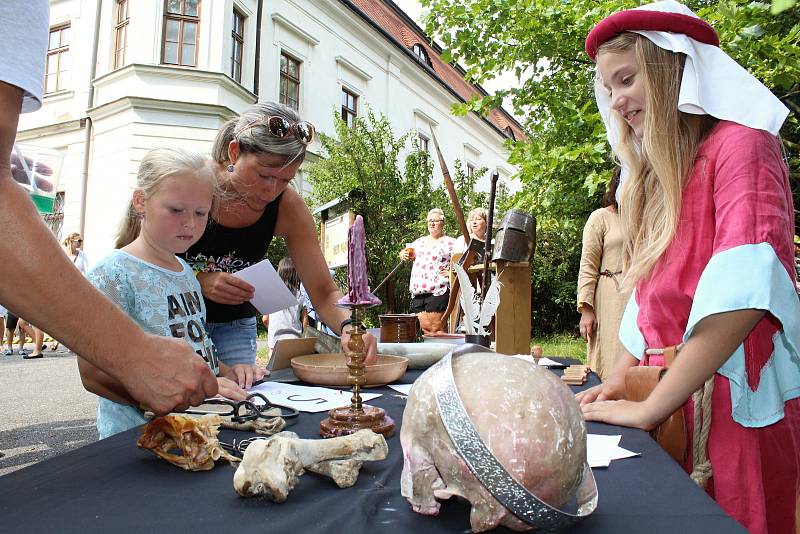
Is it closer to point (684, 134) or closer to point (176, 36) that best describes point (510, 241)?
point (684, 134)

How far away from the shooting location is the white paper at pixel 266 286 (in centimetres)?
215

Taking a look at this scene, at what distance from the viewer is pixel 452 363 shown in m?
0.82

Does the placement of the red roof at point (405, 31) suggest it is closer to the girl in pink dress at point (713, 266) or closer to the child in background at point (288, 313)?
the child in background at point (288, 313)

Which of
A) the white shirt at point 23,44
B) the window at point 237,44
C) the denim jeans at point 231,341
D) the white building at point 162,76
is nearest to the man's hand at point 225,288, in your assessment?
the denim jeans at point 231,341

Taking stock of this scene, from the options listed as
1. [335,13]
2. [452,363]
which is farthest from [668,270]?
[335,13]

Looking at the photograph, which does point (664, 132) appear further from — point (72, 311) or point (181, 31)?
point (181, 31)

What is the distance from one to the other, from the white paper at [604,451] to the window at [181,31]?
1338 cm

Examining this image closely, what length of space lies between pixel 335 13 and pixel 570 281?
36.2ft

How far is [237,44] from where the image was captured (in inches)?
527

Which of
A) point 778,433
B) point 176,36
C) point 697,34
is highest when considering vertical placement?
point 176,36

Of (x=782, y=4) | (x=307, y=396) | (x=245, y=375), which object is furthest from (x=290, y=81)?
(x=782, y=4)

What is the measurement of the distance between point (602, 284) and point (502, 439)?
351 cm

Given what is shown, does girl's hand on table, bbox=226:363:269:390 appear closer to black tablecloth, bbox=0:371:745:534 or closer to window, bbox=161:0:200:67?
black tablecloth, bbox=0:371:745:534

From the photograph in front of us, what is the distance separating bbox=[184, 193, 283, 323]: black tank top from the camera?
230 cm
